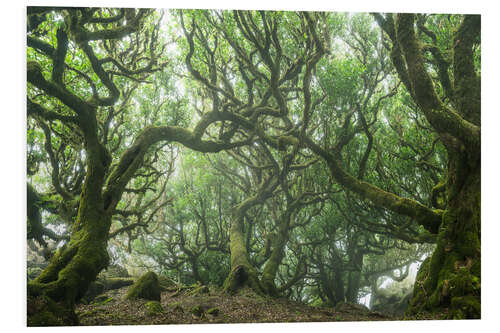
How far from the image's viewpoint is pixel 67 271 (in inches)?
193

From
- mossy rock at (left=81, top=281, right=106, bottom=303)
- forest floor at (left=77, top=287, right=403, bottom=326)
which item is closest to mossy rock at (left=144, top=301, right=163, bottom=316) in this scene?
forest floor at (left=77, top=287, right=403, bottom=326)

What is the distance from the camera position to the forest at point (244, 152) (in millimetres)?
5492

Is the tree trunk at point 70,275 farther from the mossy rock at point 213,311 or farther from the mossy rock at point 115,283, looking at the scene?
the mossy rock at point 115,283

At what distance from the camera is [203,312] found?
5.86 metres

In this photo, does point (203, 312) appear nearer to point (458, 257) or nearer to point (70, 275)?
point (70, 275)

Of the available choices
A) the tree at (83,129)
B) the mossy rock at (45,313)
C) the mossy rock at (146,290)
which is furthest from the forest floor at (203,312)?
the tree at (83,129)

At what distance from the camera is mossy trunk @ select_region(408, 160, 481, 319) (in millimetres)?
5094

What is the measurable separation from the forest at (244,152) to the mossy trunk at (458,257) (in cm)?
2

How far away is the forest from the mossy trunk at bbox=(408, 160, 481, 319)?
2 cm

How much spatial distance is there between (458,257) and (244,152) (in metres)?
6.73

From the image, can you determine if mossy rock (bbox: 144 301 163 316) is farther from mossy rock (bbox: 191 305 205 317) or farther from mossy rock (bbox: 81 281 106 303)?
mossy rock (bbox: 81 281 106 303)

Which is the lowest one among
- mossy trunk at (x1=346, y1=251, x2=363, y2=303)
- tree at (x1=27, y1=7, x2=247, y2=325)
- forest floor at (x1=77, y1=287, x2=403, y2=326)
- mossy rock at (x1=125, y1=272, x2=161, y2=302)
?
mossy trunk at (x1=346, y1=251, x2=363, y2=303)

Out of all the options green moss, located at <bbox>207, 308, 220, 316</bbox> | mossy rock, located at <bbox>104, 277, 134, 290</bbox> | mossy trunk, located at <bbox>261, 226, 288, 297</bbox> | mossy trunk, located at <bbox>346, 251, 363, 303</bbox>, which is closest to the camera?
green moss, located at <bbox>207, 308, 220, 316</bbox>

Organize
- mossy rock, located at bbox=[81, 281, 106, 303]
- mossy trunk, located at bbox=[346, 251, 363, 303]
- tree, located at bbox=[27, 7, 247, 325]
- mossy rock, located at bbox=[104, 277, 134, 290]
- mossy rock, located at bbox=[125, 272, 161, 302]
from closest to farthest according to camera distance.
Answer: tree, located at bbox=[27, 7, 247, 325]
mossy rock, located at bbox=[125, 272, 161, 302]
mossy rock, located at bbox=[81, 281, 106, 303]
mossy rock, located at bbox=[104, 277, 134, 290]
mossy trunk, located at bbox=[346, 251, 363, 303]
